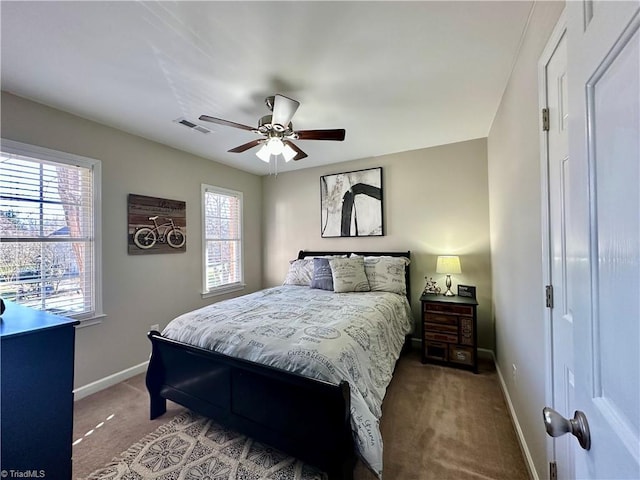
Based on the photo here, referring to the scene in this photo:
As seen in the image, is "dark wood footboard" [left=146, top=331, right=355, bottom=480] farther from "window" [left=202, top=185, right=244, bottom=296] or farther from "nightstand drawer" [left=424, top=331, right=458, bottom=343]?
"nightstand drawer" [left=424, top=331, right=458, bottom=343]

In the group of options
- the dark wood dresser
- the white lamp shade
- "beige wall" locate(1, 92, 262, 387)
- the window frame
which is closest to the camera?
the dark wood dresser

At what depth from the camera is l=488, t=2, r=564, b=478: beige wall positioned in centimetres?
142

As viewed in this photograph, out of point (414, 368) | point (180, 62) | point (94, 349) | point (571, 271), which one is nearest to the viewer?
point (571, 271)

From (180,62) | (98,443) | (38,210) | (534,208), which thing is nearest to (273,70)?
(180,62)

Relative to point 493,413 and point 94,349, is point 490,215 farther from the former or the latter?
point 94,349

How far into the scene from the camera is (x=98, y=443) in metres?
1.89

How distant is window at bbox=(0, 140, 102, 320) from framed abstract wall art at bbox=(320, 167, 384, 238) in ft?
9.05

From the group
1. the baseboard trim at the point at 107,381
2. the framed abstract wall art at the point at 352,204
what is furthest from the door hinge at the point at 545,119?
the baseboard trim at the point at 107,381

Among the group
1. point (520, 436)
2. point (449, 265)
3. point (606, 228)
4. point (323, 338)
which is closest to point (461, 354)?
point (449, 265)

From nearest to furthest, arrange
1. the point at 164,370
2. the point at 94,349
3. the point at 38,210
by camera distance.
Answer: the point at 164,370
the point at 38,210
the point at 94,349

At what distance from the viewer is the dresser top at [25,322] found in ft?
3.48

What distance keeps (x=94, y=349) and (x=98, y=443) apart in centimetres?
100

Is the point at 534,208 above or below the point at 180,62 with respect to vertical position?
below

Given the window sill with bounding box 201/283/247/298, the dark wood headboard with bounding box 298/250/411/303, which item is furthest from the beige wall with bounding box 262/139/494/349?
the window sill with bounding box 201/283/247/298
